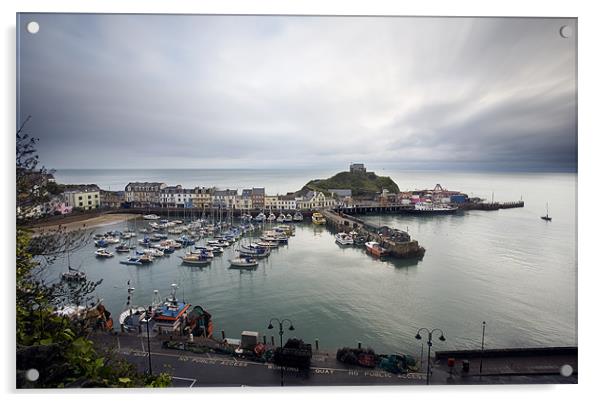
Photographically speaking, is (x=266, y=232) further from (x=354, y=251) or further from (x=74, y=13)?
(x=74, y=13)

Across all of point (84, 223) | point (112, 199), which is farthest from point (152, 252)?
point (84, 223)

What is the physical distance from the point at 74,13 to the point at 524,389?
4.46 metres

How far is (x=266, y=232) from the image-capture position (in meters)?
6.86

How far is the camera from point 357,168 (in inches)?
152

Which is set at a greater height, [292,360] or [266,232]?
[266,232]

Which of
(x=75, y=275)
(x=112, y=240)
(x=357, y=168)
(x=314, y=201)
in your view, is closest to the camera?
(x=75, y=275)

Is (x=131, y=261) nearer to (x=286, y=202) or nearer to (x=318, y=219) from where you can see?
Result: (x=286, y=202)

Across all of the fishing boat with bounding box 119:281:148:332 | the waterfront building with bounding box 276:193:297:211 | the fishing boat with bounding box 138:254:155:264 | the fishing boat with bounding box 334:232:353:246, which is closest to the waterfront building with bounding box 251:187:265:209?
the waterfront building with bounding box 276:193:297:211

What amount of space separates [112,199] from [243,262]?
94.8 inches

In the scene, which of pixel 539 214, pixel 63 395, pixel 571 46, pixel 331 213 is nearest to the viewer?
pixel 63 395

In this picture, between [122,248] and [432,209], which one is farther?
[432,209]

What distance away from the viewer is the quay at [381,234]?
545cm

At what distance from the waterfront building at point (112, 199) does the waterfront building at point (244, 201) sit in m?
2.14
